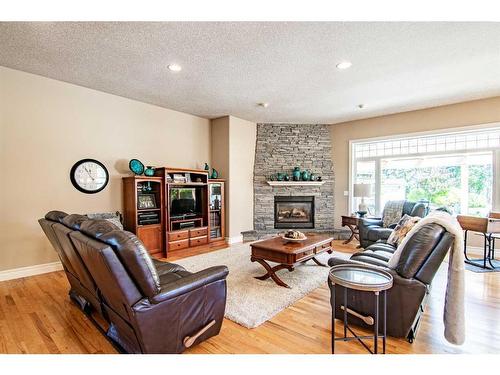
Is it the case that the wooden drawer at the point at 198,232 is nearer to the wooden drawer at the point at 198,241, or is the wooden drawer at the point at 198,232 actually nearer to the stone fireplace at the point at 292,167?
the wooden drawer at the point at 198,241

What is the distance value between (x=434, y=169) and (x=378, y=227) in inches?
73.8

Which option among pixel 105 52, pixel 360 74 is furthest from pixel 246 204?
pixel 105 52

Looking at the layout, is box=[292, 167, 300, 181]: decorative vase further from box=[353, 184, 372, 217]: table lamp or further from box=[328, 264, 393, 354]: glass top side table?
box=[328, 264, 393, 354]: glass top side table

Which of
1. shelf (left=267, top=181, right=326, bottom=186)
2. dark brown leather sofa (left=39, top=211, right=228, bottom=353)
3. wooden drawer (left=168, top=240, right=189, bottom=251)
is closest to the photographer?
dark brown leather sofa (left=39, top=211, right=228, bottom=353)

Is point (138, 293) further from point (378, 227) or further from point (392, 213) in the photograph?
point (392, 213)

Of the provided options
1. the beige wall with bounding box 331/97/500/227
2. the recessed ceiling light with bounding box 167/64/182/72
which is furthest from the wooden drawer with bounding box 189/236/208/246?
the beige wall with bounding box 331/97/500/227

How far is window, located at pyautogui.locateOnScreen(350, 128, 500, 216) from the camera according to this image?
4688 millimetres

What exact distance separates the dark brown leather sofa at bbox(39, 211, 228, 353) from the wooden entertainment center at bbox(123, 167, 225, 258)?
91.8 inches

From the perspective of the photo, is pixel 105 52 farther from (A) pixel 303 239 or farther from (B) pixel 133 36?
(A) pixel 303 239

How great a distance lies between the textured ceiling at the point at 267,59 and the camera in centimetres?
248

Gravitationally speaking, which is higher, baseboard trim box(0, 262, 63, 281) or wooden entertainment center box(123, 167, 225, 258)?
wooden entertainment center box(123, 167, 225, 258)

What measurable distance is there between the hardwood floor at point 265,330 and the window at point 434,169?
8.30 feet
